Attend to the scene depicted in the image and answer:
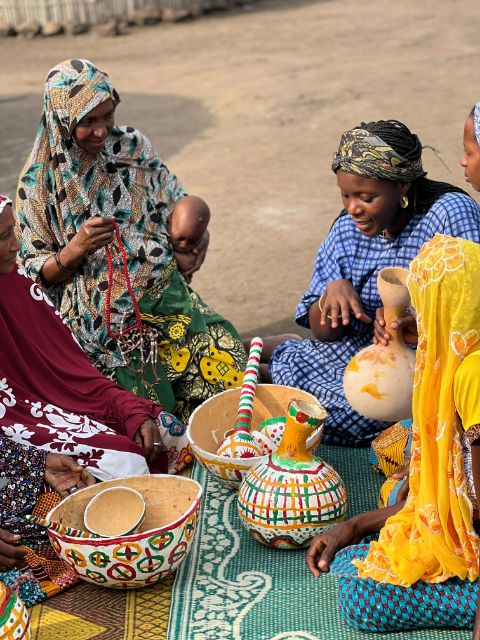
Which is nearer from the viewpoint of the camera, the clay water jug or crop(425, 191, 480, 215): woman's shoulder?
the clay water jug

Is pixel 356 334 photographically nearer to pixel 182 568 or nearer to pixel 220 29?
pixel 182 568

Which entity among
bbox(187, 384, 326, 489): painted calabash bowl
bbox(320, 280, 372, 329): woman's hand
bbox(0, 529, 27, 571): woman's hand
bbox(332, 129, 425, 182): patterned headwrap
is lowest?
bbox(187, 384, 326, 489): painted calabash bowl

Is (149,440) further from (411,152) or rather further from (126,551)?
(411,152)

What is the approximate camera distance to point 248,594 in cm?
325

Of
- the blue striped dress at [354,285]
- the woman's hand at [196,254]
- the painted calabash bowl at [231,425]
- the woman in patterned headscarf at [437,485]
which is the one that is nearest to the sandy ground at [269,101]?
the woman's hand at [196,254]

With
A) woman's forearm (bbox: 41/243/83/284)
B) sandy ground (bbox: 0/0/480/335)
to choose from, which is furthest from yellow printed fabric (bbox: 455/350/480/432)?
sandy ground (bbox: 0/0/480/335)

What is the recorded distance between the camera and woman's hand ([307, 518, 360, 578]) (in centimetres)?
321

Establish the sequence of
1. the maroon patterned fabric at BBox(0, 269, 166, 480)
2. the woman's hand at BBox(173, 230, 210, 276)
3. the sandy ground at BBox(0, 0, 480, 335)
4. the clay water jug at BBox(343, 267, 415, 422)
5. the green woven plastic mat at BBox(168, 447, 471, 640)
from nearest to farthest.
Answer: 1. the green woven plastic mat at BBox(168, 447, 471, 640)
2. the clay water jug at BBox(343, 267, 415, 422)
3. the maroon patterned fabric at BBox(0, 269, 166, 480)
4. the woman's hand at BBox(173, 230, 210, 276)
5. the sandy ground at BBox(0, 0, 480, 335)

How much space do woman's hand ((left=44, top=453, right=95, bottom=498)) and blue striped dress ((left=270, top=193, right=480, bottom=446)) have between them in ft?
3.53

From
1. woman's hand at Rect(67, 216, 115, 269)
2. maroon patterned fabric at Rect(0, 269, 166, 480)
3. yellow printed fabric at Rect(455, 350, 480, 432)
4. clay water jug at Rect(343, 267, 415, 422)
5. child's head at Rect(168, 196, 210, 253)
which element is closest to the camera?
yellow printed fabric at Rect(455, 350, 480, 432)

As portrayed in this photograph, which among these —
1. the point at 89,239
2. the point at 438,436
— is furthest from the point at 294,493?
the point at 89,239

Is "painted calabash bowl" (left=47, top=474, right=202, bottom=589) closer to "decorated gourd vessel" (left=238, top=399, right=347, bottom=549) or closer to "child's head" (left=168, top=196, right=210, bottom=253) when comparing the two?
"decorated gourd vessel" (left=238, top=399, right=347, bottom=549)

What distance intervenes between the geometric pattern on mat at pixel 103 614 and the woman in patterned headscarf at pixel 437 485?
59cm

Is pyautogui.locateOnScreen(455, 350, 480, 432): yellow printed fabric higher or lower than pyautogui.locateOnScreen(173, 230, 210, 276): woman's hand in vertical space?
higher
